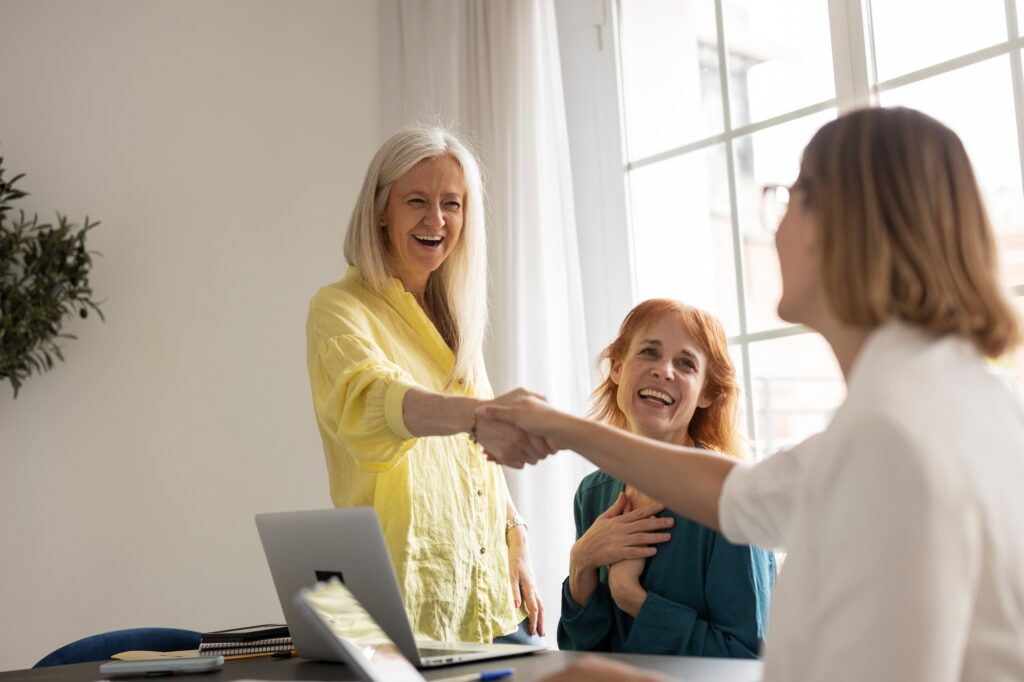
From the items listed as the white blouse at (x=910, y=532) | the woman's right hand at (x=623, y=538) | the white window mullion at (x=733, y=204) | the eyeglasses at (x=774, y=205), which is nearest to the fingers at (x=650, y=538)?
the woman's right hand at (x=623, y=538)

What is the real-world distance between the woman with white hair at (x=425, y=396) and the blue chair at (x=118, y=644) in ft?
2.26

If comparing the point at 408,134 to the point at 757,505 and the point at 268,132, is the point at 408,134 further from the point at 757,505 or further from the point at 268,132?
the point at 268,132

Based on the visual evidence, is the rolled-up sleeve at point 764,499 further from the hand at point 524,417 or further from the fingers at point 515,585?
the fingers at point 515,585

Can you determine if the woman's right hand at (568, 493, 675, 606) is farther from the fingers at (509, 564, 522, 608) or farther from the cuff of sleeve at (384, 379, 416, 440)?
the cuff of sleeve at (384, 379, 416, 440)

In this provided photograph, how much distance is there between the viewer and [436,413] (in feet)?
5.66

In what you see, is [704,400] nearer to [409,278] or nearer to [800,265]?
[409,278]

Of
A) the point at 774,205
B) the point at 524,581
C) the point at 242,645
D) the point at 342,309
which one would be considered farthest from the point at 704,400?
→ the point at 242,645

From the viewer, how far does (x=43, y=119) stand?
3.22m

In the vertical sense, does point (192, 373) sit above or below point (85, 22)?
below

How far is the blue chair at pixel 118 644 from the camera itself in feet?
7.25

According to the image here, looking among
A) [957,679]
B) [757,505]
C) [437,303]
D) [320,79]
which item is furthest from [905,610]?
[320,79]

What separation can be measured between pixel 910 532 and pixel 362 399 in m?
1.15

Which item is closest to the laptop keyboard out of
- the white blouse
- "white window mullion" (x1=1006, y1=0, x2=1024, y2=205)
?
the white blouse

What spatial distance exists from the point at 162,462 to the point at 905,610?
2.89 m
